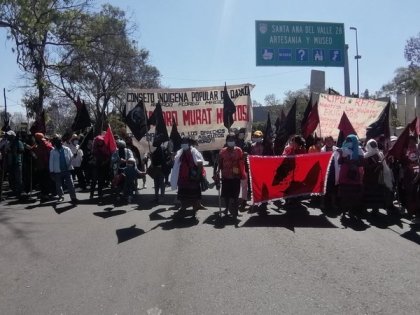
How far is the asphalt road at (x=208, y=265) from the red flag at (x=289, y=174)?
0.50m

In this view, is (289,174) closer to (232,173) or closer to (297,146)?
(297,146)

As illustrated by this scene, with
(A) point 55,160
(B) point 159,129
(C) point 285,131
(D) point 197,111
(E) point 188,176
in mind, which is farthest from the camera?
(D) point 197,111

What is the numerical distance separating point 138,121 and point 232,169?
4.12 metres

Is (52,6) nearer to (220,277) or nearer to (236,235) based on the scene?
(236,235)

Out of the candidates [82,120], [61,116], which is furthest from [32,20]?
[61,116]

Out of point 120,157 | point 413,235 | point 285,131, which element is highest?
point 285,131

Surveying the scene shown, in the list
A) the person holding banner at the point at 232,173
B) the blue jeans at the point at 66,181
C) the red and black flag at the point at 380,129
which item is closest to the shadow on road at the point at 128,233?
the person holding banner at the point at 232,173

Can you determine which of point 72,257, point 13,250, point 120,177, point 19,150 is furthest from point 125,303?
point 19,150

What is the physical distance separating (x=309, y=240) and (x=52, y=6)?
13038 millimetres

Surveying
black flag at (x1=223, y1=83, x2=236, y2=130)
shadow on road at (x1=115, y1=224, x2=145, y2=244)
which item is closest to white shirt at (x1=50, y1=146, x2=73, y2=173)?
shadow on road at (x1=115, y1=224, x2=145, y2=244)

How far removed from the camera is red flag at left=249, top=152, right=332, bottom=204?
1045 centimetres

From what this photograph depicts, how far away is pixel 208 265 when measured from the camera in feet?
21.2

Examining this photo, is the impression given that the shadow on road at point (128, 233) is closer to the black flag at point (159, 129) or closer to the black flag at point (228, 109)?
the black flag at point (159, 129)

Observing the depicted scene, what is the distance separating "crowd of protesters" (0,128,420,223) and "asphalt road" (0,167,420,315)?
53cm
